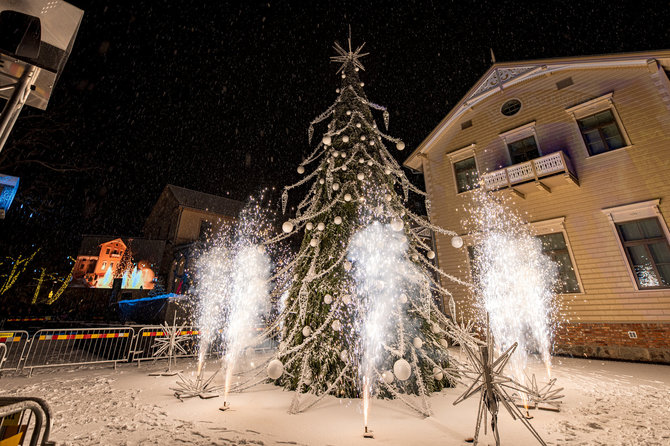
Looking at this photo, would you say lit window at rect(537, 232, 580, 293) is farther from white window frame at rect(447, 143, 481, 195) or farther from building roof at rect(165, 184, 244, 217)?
building roof at rect(165, 184, 244, 217)

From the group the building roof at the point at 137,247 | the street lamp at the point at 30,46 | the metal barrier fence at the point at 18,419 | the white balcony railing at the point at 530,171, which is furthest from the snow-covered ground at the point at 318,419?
the building roof at the point at 137,247

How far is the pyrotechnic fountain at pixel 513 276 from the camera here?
964cm

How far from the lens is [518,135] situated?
1193 cm

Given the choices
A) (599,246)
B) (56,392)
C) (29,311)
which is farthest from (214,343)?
(29,311)

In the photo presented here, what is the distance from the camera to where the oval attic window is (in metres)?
12.3

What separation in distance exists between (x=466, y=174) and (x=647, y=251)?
21.6 feet

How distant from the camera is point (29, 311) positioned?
75.4ft

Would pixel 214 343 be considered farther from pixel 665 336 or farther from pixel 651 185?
pixel 651 185

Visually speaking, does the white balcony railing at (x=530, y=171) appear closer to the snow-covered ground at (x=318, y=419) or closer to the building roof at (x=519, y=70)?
the building roof at (x=519, y=70)

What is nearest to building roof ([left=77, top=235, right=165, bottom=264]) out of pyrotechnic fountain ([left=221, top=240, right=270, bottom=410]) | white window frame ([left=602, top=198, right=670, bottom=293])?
pyrotechnic fountain ([left=221, top=240, right=270, bottom=410])

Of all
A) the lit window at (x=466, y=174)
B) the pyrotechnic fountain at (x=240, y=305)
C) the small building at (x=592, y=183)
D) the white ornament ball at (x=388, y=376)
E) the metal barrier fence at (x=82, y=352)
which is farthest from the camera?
the lit window at (x=466, y=174)

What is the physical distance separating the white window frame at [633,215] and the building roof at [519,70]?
15.8ft

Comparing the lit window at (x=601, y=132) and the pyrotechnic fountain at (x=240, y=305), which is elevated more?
the lit window at (x=601, y=132)

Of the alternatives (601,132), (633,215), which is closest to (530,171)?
(601,132)
